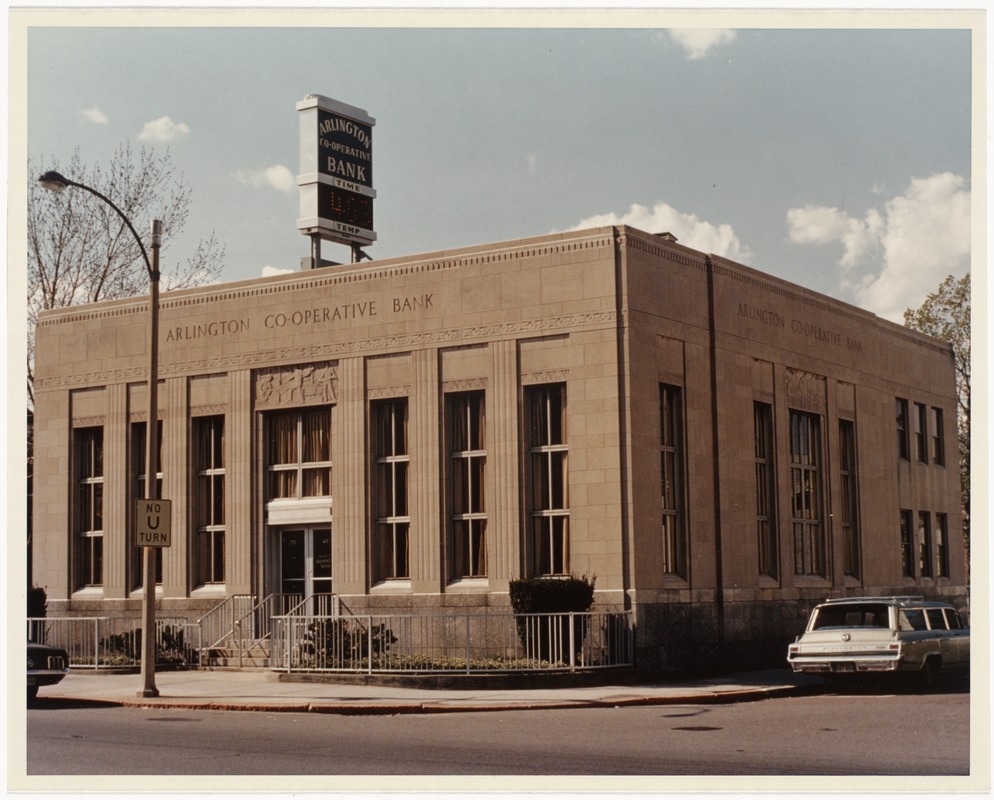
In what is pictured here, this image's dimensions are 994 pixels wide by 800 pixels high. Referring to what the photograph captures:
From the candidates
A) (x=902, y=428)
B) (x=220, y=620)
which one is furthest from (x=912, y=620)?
(x=902, y=428)

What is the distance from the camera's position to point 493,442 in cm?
3041

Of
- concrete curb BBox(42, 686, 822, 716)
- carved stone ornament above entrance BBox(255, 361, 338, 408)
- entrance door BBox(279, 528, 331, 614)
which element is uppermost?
carved stone ornament above entrance BBox(255, 361, 338, 408)

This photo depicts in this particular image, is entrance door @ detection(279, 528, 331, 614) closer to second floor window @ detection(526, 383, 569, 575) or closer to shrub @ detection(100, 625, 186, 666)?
shrub @ detection(100, 625, 186, 666)

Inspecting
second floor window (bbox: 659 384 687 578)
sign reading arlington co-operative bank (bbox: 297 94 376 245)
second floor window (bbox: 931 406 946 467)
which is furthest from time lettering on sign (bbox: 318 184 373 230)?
second floor window (bbox: 931 406 946 467)

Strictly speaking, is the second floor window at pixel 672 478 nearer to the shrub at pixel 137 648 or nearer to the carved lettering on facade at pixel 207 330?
the carved lettering on facade at pixel 207 330

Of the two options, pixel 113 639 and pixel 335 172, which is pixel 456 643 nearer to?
pixel 113 639

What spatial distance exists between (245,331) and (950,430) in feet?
68.1

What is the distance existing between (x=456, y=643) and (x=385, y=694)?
484cm

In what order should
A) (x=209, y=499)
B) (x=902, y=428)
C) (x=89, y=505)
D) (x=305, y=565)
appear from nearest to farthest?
1. (x=305, y=565)
2. (x=209, y=499)
3. (x=89, y=505)
4. (x=902, y=428)

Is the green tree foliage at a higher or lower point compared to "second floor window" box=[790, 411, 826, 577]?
higher

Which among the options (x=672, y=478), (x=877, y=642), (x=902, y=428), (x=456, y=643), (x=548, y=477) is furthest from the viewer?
(x=902, y=428)

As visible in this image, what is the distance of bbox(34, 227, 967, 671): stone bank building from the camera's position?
29.6 m

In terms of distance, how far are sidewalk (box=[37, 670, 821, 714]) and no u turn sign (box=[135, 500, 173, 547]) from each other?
8.63 ft

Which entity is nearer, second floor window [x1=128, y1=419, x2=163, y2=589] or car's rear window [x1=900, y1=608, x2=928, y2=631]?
car's rear window [x1=900, y1=608, x2=928, y2=631]
